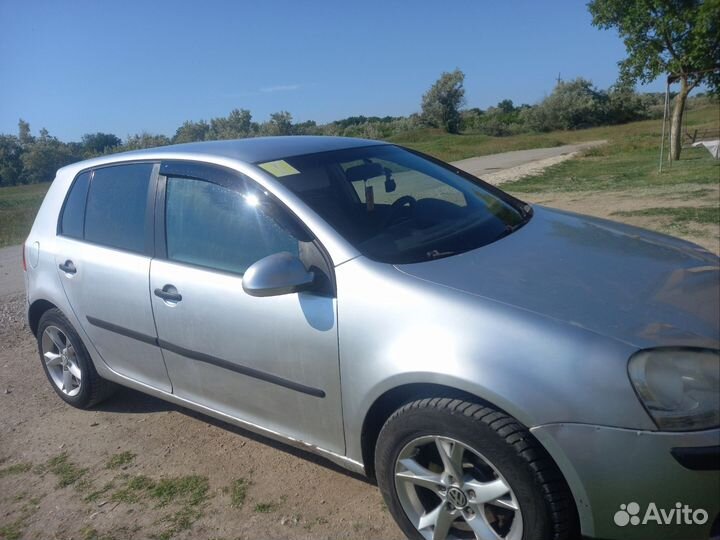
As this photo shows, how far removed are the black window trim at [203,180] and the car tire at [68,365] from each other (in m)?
1.10

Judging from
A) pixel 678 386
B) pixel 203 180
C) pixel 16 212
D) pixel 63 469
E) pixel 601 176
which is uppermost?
pixel 203 180

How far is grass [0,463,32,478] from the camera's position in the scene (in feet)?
11.0

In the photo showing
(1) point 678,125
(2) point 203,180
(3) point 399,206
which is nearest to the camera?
(2) point 203,180

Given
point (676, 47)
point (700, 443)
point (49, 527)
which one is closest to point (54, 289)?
point (49, 527)

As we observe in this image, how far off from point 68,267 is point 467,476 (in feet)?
8.87

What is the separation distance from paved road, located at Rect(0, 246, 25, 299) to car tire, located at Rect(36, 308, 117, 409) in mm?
3900

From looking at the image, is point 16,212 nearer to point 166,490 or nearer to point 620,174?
point 620,174

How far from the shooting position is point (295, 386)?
2.58 metres

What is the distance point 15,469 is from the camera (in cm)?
340

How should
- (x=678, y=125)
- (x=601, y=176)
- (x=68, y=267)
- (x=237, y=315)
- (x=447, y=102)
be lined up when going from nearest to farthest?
(x=237, y=315)
(x=68, y=267)
(x=601, y=176)
(x=678, y=125)
(x=447, y=102)

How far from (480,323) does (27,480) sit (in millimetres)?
2728

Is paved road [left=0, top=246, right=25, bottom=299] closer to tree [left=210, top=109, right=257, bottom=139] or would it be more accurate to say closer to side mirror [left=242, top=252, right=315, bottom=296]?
side mirror [left=242, top=252, right=315, bottom=296]

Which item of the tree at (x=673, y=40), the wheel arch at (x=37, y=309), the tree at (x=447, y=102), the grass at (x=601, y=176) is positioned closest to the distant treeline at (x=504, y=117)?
the tree at (x=447, y=102)

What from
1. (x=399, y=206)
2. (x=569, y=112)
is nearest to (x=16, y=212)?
(x=399, y=206)
